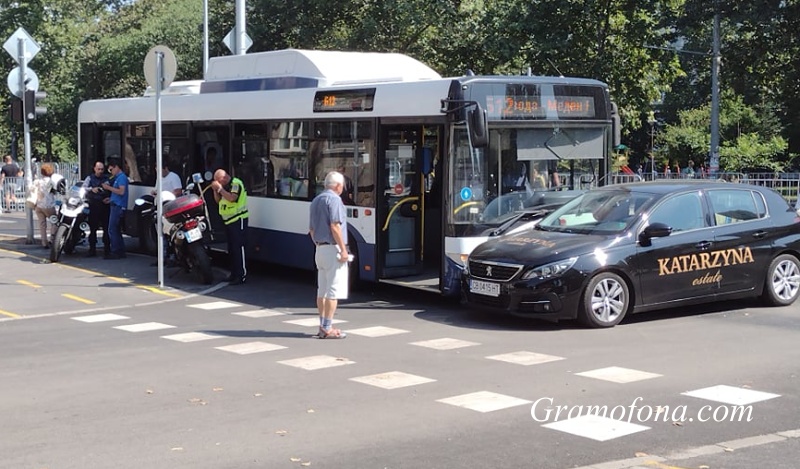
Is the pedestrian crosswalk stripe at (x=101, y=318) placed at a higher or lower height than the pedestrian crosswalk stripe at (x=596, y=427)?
lower

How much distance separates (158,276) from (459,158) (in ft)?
17.4

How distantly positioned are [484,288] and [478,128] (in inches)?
69.9

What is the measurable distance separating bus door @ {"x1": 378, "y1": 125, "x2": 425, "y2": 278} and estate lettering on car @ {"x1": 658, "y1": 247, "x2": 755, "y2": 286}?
10.9 feet

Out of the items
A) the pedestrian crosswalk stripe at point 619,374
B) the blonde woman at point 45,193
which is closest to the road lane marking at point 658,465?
the pedestrian crosswalk stripe at point 619,374

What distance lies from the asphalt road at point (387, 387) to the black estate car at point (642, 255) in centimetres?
31

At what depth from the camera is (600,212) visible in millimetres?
11852

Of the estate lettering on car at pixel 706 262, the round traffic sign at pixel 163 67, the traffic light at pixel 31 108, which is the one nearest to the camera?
the estate lettering on car at pixel 706 262

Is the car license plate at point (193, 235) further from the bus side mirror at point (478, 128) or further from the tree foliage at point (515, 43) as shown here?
the tree foliage at point (515, 43)

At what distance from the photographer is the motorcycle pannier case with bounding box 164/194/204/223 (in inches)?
596

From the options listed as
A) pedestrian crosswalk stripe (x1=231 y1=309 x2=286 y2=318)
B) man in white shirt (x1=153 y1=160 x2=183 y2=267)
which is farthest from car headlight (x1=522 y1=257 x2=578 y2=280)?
man in white shirt (x1=153 y1=160 x2=183 y2=267)

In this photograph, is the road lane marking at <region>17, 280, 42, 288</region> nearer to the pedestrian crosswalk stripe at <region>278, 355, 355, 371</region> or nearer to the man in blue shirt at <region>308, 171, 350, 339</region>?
the man in blue shirt at <region>308, 171, 350, 339</region>

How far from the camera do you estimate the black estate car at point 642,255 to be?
433 inches

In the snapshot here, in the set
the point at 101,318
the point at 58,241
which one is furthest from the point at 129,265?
the point at 101,318

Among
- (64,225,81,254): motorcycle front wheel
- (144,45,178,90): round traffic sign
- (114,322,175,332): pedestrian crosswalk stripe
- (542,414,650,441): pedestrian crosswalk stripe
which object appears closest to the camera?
(542,414,650,441): pedestrian crosswalk stripe
